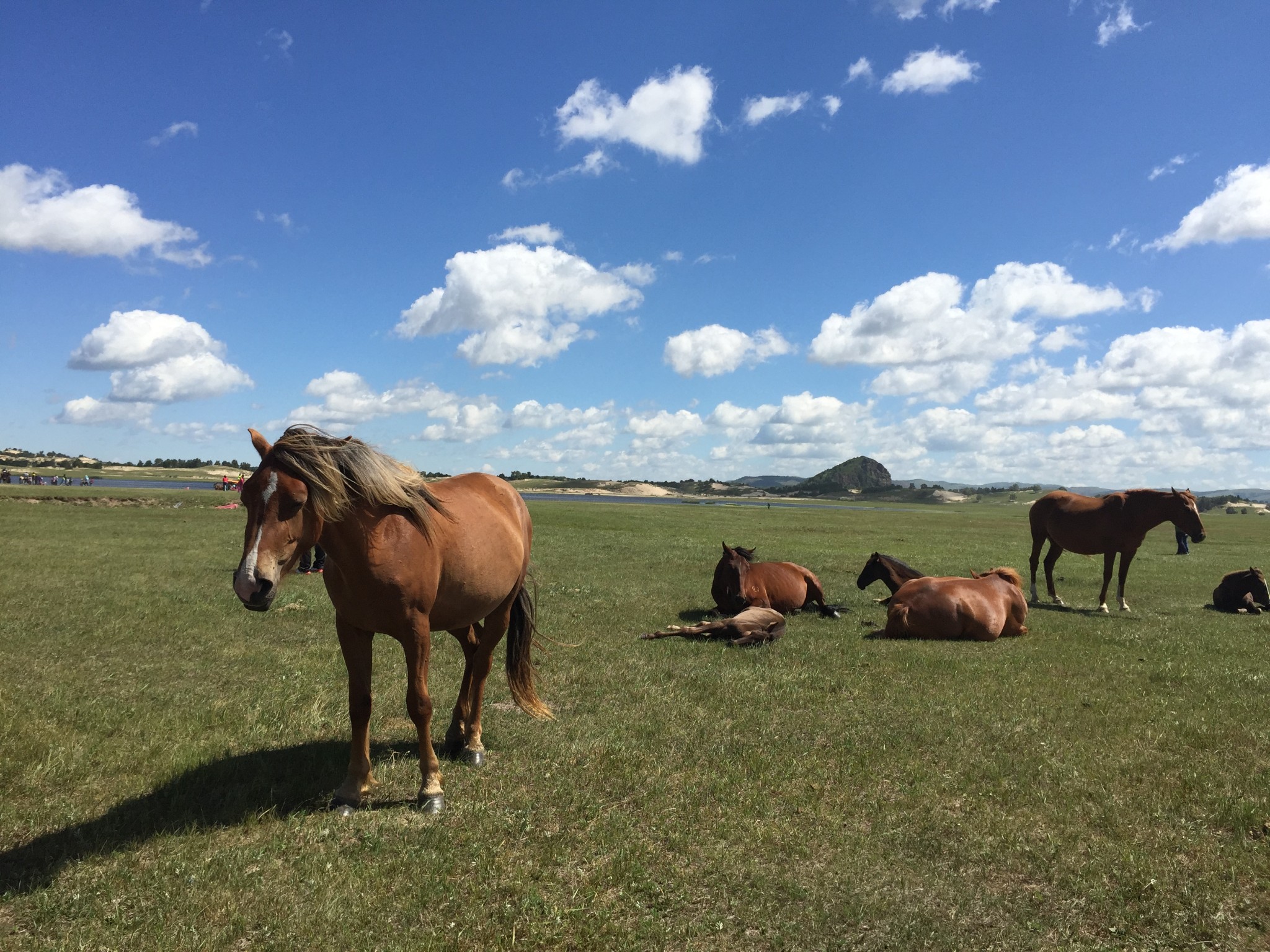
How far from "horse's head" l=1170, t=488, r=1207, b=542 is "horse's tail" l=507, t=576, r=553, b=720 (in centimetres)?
1454

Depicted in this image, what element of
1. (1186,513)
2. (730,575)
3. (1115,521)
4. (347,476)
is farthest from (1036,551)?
(347,476)

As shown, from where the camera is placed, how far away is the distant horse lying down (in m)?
10.8

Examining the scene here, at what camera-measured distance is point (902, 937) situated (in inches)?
147

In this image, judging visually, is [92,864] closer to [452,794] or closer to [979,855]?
[452,794]

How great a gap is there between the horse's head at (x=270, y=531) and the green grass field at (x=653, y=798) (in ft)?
5.64

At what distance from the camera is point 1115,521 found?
1498cm

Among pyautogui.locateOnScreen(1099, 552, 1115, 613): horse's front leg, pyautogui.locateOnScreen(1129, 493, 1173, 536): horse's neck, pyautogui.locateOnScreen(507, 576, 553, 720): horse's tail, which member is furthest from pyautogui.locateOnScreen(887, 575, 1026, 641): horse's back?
pyautogui.locateOnScreen(507, 576, 553, 720): horse's tail

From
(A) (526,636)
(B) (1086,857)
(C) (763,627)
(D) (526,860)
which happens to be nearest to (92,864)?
(D) (526,860)

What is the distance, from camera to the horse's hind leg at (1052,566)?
15.7 metres

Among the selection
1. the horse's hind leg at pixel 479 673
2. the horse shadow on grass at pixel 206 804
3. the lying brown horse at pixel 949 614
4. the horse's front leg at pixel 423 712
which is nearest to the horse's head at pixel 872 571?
the lying brown horse at pixel 949 614

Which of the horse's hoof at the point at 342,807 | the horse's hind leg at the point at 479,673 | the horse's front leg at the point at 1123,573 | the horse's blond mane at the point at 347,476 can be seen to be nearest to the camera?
the horse's blond mane at the point at 347,476

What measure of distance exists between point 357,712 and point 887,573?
1183 cm

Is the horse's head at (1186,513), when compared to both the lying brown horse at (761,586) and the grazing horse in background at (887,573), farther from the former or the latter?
the lying brown horse at (761,586)

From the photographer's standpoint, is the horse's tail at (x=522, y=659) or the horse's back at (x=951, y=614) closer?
the horse's tail at (x=522, y=659)
